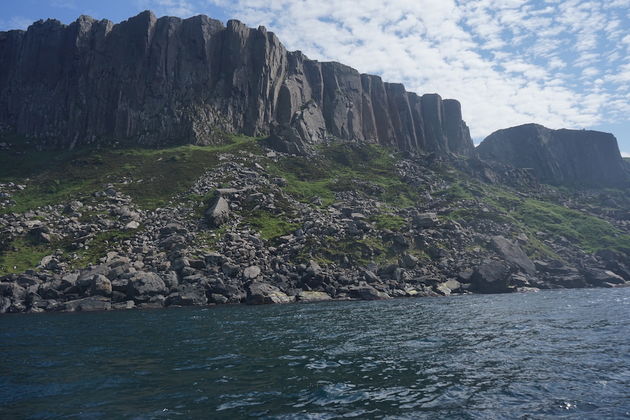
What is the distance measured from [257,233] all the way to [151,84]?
8035 centimetres

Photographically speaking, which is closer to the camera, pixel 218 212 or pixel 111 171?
pixel 218 212

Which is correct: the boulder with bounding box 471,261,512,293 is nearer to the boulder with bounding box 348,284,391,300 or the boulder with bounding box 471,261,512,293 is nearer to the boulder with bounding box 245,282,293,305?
the boulder with bounding box 348,284,391,300

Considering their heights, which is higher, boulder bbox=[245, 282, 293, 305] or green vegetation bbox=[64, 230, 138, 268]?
green vegetation bbox=[64, 230, 138, 268]

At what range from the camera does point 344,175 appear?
130 m

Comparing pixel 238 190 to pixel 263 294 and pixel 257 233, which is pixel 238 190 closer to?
pixel 257 233

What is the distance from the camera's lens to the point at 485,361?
73.8ft

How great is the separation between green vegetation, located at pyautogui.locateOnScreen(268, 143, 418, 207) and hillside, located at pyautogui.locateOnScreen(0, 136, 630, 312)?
720mm

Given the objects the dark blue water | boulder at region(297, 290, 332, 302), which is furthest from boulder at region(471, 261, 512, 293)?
the dark blue water

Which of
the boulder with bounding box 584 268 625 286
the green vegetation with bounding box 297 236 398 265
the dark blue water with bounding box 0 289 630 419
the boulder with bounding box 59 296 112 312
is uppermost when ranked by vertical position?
the green vegetation with bounding box 297 236 398 265

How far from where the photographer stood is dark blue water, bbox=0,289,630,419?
15641 millimetres

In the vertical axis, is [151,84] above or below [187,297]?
above

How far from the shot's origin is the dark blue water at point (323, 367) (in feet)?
51.3

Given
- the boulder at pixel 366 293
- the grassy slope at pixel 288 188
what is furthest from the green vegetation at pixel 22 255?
the boulder at pixel 366 293

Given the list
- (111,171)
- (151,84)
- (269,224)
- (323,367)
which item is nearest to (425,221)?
(269,224)
